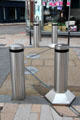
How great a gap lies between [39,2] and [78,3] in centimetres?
285

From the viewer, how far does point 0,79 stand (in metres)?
5.04

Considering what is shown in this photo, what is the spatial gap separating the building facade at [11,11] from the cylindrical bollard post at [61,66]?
23201mm

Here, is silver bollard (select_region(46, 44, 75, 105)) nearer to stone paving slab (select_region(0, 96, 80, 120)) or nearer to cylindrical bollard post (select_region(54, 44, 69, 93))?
cylindrical bollard post (select_region(54, 44, 69, 93))

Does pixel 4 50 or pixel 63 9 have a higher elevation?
pixel 63 9

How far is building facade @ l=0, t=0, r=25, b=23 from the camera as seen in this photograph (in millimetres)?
25469

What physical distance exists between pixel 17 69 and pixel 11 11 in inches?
945

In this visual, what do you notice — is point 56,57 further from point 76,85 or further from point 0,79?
point 0,79

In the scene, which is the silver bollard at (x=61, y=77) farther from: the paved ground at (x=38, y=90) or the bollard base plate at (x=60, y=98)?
the paved ground at (x=38, y=90)

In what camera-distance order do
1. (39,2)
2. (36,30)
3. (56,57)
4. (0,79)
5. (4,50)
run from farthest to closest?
(39,2) → (36,30) → (4,50) → (0,79) → (56,57)

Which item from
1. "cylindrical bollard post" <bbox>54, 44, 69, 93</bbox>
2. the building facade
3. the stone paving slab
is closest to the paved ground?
the stone paving slab

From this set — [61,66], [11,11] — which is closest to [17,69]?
[61,66]

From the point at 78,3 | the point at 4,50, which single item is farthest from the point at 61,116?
the point at 78,3

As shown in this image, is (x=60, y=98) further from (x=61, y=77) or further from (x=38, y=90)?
(x=38, y=90)

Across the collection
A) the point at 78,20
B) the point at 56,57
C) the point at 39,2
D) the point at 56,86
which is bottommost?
the point at 56,86
